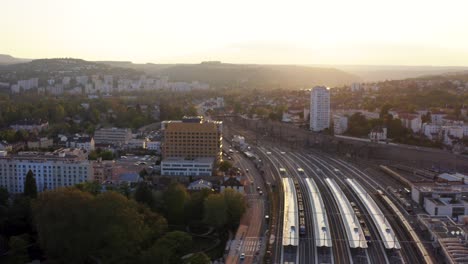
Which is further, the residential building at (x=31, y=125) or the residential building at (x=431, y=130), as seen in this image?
the residential building at (x=31, y=125)

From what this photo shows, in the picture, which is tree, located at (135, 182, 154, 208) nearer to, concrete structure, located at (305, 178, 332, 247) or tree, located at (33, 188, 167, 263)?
tree, located at (33, 188, 167, 263)

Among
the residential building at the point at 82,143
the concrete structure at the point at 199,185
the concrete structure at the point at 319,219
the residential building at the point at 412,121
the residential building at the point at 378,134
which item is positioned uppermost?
the residential building at the point at 412,121

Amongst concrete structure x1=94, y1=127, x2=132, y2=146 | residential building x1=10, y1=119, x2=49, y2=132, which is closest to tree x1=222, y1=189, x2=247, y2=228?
concrete structure x1=94, y1=127, x2=132, y2=146

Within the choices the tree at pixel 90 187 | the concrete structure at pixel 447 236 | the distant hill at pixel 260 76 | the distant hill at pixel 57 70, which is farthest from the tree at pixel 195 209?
the distant hill at pixel 260 76

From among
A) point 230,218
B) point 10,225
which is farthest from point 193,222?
Answer: point 10,225

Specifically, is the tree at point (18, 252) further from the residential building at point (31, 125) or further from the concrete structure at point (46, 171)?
the residential building at point (31, 125)

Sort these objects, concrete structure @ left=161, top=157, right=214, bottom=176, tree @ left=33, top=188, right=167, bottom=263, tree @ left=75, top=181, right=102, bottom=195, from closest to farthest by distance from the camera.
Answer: tree @ left=33, top=188, right=167, bottom=263, tree @ left=75, top=181, right=102, bottom=195, concrete structure @ left=161, top=157, right=214, bottom=176
